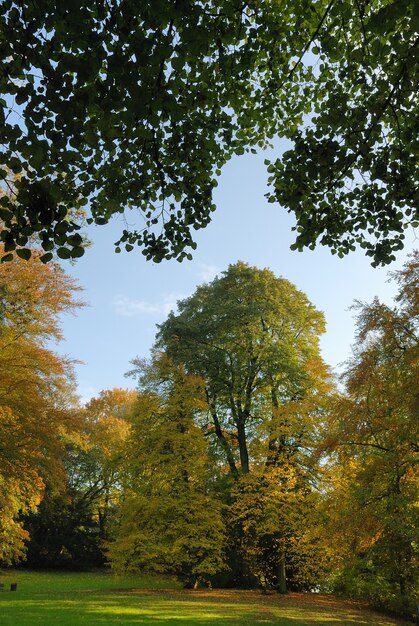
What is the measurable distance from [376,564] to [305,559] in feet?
18.8

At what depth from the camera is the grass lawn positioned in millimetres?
11094

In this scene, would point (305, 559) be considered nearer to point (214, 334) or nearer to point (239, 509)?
point (239, 509)

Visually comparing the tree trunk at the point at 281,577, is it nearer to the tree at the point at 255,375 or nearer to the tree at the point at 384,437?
the tree at the point at 255,375

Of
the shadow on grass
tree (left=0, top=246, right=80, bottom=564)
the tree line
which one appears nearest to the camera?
the shadow on grass

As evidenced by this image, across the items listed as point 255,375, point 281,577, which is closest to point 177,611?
point 281,577

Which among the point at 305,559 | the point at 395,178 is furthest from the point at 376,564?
the point at 395,178

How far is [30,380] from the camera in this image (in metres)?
12.8

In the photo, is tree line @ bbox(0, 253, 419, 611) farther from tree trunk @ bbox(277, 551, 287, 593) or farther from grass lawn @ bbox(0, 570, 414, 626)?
grass lawn @ bbox(0, 570, 414, 626)

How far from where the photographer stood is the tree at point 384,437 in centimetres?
1046

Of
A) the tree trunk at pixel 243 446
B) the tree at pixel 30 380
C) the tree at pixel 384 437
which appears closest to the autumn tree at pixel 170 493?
the tree trunk at pixel 243 446

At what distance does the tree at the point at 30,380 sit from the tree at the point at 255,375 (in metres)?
7.08

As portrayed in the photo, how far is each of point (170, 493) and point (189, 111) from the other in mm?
14537

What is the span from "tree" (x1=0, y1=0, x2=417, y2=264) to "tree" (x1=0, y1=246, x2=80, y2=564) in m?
5.95

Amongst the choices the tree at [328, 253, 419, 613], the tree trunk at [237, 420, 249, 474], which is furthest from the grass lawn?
the tree trunk at [237, 420, 249, 474]
